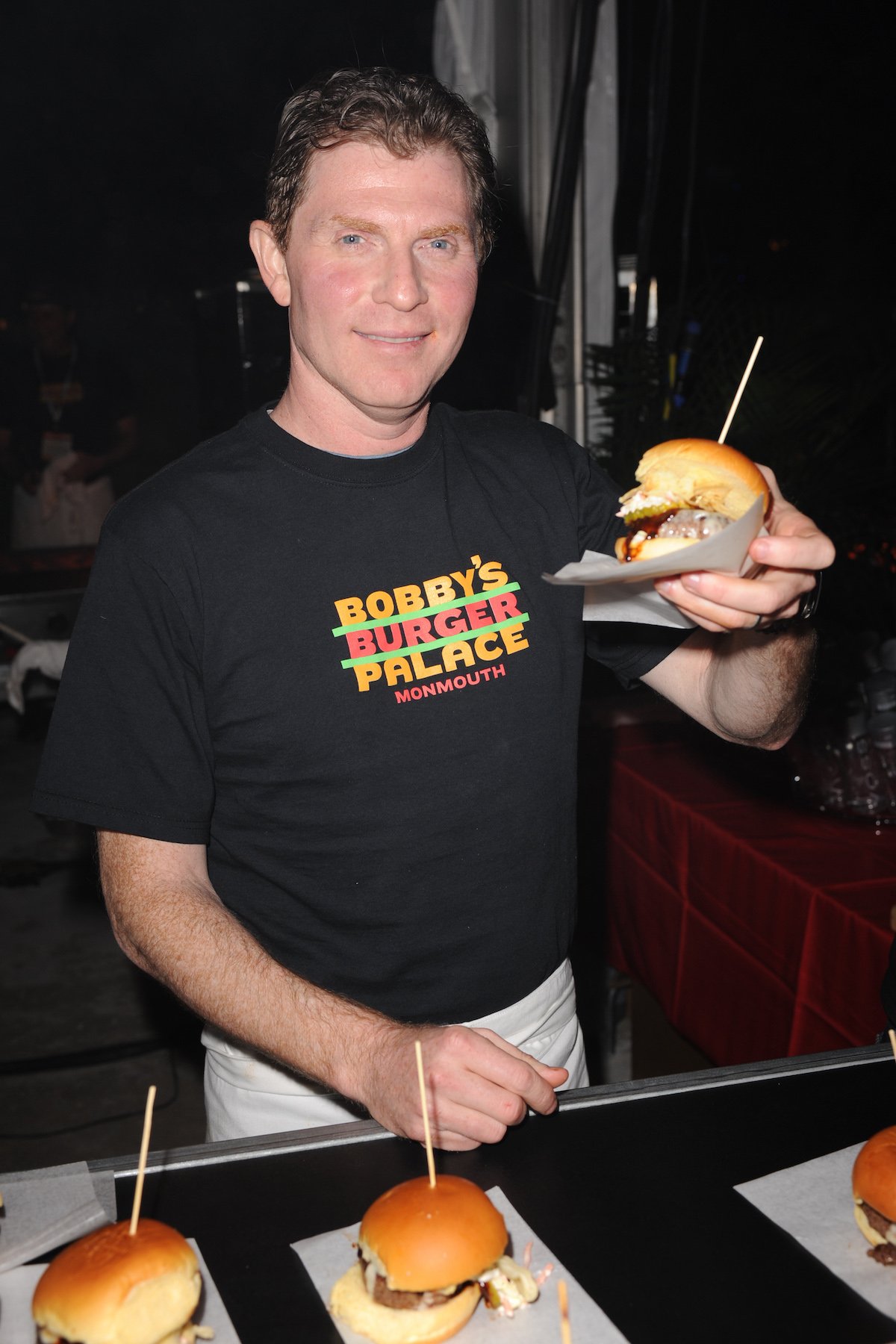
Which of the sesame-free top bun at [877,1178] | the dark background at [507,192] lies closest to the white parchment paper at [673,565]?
the sesame-free top bun at [877,1178]

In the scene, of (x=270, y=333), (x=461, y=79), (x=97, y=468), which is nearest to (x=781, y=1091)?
(x=461, y=79)

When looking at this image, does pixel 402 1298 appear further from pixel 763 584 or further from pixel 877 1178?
pixel 763 584

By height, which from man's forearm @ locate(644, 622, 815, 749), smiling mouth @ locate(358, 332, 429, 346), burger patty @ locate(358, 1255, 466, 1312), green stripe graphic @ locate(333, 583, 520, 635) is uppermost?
smiling mouth @ locate(358, 332, 429, 346)

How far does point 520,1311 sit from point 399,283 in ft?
4.32

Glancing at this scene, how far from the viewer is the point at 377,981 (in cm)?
167

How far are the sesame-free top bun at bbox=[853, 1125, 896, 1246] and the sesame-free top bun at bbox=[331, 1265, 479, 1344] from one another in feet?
1.38

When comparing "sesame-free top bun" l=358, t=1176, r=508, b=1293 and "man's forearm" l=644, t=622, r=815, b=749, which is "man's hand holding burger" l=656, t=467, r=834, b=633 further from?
"sesame-free top bun" l=358, t=1176, r=508, b=1293

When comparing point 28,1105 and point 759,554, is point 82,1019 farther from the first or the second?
point 759,554

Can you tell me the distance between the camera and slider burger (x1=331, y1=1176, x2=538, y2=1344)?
1031mm

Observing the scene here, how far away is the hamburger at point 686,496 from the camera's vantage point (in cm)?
147

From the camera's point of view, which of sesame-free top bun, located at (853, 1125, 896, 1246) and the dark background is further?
the dark background

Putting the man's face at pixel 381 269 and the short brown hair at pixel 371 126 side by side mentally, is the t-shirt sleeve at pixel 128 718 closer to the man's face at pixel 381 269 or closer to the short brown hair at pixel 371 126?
the man's face at pixel 381 269

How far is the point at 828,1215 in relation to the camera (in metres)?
1.17

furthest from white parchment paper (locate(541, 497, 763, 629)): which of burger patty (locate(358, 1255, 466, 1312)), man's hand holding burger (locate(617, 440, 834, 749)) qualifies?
burger patty (locate(358, 1255, 466, 1312))
